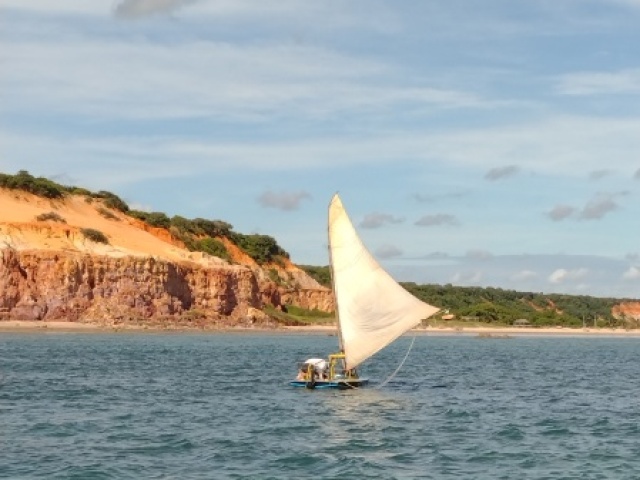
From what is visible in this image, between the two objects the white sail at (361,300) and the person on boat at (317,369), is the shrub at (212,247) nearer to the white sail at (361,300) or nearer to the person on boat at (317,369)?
the person on boat at (317,369)

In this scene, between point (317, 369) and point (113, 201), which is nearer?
point (317, 369)

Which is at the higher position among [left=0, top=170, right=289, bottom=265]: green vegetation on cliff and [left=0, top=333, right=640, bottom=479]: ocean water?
[left=0, top=170, right=289, bottom=265]: green vegetation on cliff

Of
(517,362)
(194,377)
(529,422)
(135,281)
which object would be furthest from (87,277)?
(529,422)

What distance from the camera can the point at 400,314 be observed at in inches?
1821

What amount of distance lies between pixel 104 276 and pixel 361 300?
232ft

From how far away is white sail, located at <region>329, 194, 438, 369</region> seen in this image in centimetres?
4594

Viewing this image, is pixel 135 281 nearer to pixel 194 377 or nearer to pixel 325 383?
pixel 194 377

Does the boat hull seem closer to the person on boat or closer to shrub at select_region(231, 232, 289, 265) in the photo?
the person on boat

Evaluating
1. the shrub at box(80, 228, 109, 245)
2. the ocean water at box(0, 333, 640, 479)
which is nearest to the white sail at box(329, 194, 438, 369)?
the ocean water at box(0, 333, 640, 479)

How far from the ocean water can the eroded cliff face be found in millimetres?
41683

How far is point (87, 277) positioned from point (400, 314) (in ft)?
231

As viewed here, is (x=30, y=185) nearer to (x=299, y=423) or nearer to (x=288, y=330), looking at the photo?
(x=288, y=330)

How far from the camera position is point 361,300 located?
46094 mm

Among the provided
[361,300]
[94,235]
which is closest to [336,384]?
[361,300]
